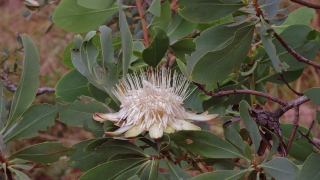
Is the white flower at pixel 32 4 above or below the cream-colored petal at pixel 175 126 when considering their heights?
above

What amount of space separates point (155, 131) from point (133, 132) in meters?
0.04

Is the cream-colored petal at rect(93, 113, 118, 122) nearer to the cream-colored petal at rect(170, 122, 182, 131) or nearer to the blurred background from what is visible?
the cream-colored petal at rect(170, 122, 182, 131)

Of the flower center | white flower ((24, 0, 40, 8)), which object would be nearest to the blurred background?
white flower ((24, 0, 40, 8))

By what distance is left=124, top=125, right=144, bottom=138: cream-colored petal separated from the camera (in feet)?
1.66

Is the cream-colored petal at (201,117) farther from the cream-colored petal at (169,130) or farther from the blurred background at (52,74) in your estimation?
the blurred background at (52,74)

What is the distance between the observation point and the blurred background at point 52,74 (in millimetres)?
2254

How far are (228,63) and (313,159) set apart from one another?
22cm

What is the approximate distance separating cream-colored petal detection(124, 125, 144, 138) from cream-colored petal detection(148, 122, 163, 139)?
0.02m

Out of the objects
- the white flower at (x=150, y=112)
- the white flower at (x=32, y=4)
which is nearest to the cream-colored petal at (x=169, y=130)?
the white flower at (x=150, y=112)

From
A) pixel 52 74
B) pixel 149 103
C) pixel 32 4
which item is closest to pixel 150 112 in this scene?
pixel 149 103

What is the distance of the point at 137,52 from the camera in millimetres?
718

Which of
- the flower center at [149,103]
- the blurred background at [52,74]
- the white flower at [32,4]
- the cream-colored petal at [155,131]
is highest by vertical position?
the white flower at [32,4]

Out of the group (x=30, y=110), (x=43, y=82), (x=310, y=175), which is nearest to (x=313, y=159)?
(x=310, y=175)

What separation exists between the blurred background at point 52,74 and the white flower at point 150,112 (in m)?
1.39
